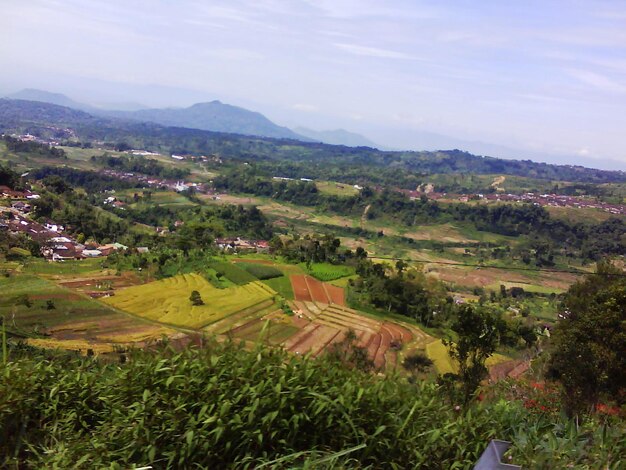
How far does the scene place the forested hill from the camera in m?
122

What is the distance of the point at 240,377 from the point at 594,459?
1.48 metres

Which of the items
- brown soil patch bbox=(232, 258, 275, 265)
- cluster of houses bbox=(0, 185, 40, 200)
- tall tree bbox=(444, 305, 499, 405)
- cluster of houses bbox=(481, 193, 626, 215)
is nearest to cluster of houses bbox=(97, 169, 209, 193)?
cluster of houses bbox=(0, 185, 40, 200)

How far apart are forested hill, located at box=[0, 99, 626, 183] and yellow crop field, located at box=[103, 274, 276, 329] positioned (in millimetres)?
98304

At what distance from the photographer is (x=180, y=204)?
182 ft

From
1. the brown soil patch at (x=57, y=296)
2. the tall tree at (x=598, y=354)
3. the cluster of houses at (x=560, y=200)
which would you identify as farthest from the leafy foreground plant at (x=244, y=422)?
the cluster of houses at (x=560, y=200)

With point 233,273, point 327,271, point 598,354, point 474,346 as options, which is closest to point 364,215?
point 327,271

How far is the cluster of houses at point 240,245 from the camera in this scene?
35094mm

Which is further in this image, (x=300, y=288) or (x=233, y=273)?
(x=233, y=273)

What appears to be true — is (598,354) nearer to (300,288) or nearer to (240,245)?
(300,288)

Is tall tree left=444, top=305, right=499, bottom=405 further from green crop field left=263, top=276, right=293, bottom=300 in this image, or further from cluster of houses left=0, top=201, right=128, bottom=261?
cluster of houses left=0, top=201, right=128, bottom=261

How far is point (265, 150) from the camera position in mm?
142750

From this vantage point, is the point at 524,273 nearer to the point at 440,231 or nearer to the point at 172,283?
the point at 440,231

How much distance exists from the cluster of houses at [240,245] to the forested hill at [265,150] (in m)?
80.5

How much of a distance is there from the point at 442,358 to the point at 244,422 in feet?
56.6
